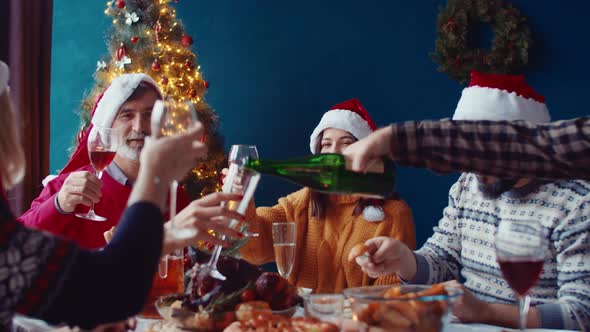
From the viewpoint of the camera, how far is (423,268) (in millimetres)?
1803

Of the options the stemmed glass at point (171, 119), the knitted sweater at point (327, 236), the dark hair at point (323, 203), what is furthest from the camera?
the dark hair at point (323, 203)

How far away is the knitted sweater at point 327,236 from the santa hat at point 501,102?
0.72 meters

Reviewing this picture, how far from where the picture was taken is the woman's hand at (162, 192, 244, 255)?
115 cm

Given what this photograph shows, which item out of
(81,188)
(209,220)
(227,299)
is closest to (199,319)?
(227,299)

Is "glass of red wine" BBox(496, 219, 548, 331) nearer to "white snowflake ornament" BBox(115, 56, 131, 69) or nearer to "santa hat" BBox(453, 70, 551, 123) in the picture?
"santa hat" BBox(453, 70, 551, 123)

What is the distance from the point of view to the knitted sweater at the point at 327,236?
8.33 ft

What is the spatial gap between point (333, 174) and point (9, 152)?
61 centimetres

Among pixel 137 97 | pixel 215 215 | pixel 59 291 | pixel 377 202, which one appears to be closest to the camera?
pixel 59 291

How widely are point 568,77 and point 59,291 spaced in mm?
3629

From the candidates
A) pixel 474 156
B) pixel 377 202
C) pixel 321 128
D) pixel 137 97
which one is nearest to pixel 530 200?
pixel 474 156

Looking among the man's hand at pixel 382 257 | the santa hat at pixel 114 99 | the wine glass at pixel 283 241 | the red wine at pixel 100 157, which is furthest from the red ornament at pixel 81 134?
the man's hand at pixel 382 257

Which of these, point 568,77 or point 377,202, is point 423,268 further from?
point 568,77

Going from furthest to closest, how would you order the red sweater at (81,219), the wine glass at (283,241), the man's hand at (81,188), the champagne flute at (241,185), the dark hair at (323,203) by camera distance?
the dark hair at (323,203) → the red sweater at (81,219) → the man's hand at (81,188) → the wine glass at (283,241) → the champagne flute at (241,185)

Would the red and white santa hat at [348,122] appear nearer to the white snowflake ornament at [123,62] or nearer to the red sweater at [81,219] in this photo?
the red sweater at [81,219]
